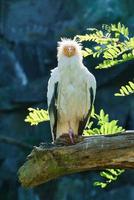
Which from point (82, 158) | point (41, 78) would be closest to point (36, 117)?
point (82, 158)

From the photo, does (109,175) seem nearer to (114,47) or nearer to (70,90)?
(114,47)

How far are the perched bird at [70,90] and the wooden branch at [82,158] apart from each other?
3.62ft

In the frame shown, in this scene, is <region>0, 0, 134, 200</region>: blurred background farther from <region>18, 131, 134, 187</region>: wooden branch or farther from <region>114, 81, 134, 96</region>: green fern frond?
<region>114, 81, 134, 96</region>: green fern frond

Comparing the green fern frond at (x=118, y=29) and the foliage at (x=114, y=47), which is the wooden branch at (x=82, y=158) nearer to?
the foliage at (x=114, y=47)

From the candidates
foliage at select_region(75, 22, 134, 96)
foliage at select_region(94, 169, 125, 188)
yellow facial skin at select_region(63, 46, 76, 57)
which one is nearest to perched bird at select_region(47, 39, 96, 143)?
yellow facial skin at select_region(63, 46, 76, 57)

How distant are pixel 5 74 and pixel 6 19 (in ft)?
5.57

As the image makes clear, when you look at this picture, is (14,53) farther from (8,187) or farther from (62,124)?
(62,124)

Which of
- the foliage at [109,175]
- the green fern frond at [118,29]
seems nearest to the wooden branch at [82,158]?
the foliage at [109,175]

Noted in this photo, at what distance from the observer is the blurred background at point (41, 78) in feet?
49.3

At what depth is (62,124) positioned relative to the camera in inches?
233

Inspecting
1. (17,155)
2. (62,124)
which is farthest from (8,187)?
(62,124)

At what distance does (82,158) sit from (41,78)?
11.8m

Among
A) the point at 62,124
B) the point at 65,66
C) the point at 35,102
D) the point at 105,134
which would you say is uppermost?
the point at 35,102

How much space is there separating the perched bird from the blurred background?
8714 mm
